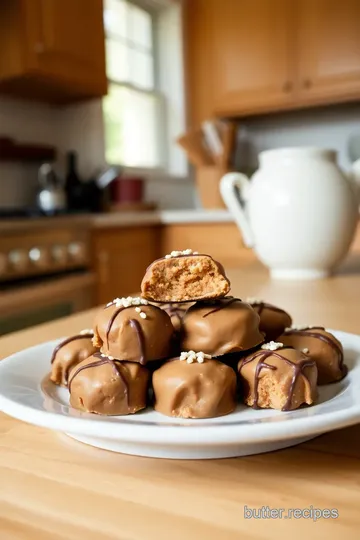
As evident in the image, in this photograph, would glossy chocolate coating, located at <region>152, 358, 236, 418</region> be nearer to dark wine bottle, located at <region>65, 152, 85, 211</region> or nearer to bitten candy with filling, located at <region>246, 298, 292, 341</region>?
bitten candy with filling, located at <region>246, 298, 292, 341</region>

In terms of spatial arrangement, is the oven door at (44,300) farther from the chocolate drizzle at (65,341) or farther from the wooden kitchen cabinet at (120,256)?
the chocolate drizzle at (65,341)

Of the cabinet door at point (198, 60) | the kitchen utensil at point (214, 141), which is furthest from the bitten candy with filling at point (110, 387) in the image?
the cabinet door at point (198, 60)

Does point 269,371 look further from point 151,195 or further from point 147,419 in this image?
point 151,195

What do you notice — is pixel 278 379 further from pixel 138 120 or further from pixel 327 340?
pixel 138 120

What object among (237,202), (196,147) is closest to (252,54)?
(196,147)

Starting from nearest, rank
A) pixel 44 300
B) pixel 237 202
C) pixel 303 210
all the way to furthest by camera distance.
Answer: pixel 303 210
pixel 237 202
pixel 44 300

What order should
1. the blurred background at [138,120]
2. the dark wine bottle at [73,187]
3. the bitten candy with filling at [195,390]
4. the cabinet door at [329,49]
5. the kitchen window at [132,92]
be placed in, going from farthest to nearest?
the kitchen window at [132,92], the cabinet door at [329,49], the dark wine bottle at [73,187], the blurred background at [138,120], the bitten candy with filling at [195,390]

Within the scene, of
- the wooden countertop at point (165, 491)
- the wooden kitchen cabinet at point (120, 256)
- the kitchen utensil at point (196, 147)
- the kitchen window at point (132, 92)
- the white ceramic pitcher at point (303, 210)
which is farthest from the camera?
the kitchen window at point (132, 92)
